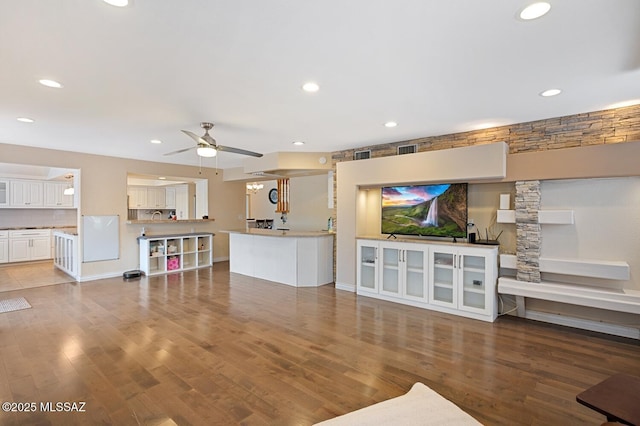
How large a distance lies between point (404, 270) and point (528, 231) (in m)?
1.78

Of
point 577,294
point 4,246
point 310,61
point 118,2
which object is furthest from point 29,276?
point 577,294

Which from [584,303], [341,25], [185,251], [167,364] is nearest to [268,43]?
[341,25]

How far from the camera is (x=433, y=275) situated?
4.61m

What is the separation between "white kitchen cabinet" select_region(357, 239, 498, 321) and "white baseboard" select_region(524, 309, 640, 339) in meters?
0.57

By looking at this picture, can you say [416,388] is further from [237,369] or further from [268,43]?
[268,43]

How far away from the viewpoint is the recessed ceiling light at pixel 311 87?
116 inches

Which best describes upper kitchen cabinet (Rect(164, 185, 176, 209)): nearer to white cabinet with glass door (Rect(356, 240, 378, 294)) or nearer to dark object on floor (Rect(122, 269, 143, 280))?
dark object on floor (Rect(122, 269, 143, 280))

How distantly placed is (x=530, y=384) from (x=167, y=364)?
3.32 meters

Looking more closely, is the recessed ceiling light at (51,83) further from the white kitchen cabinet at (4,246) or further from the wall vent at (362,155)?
the white kitchen cabinet at (4,246)

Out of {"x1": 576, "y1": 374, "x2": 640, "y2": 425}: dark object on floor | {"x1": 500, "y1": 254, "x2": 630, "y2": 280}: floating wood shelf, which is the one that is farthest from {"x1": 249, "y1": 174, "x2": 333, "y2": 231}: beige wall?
{"x1": 576, "y1": 374, "x2": 640, "y2": 425}: dark object on floor

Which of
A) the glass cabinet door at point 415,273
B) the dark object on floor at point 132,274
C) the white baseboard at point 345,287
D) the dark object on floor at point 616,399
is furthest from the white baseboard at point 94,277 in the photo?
the dark object on floor at point 616,399

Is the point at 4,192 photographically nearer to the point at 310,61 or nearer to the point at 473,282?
the point at 310,61

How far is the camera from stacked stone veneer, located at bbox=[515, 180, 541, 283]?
3.98 meters

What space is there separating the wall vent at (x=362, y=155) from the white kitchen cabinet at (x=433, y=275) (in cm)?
162
